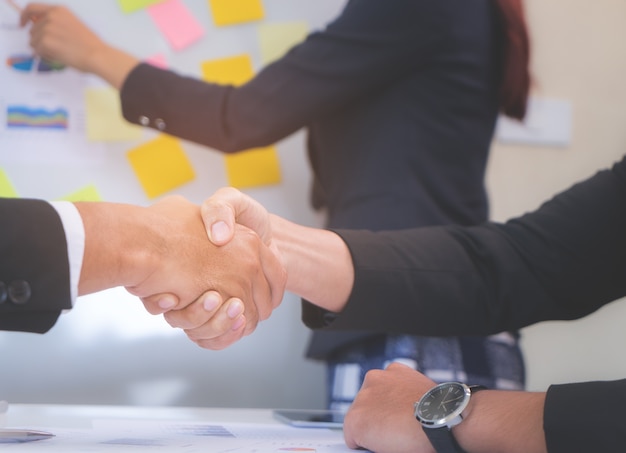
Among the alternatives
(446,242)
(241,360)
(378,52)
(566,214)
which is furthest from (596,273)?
(241,360)

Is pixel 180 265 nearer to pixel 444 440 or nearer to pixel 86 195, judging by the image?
pixel 444 440

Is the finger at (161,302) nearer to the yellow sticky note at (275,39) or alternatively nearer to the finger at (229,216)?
the finger at (229,216)

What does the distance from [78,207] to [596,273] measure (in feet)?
2.44

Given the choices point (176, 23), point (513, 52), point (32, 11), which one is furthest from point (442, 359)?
point (32, 11)

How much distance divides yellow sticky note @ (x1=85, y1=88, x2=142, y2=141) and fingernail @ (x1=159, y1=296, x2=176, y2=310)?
0.58 m

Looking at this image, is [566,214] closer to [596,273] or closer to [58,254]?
[596,273]

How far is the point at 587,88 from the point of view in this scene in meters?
2.01

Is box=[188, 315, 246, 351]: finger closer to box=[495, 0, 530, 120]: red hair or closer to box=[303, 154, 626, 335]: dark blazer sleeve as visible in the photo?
box=[303, 154, 626, 335]: dark blazer sleeve

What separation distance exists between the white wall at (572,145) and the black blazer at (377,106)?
0.50 m

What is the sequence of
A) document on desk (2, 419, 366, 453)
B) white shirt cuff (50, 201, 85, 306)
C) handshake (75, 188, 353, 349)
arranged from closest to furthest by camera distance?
document on desk (2, 419, 366, 453) → white shirt cuff (50, 201, 85, 306) → handshake (75, 188, 353, 349)

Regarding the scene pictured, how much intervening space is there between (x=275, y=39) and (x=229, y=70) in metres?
0.11

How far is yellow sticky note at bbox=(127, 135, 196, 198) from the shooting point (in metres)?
1.57

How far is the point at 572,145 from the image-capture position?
1987 mm

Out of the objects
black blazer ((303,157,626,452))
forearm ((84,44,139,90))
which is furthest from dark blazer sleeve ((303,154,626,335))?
forearm ((84,44,139,90))
